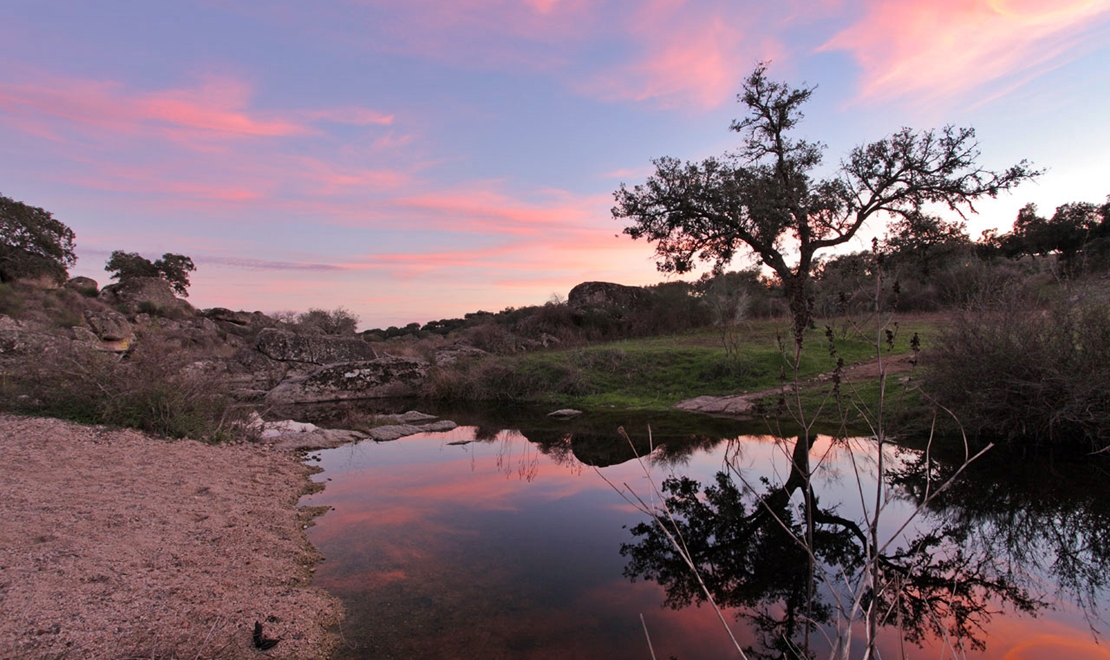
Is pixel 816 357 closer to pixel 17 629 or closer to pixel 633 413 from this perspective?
pixel 633 413

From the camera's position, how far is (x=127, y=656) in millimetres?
3469

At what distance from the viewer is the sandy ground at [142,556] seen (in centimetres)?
367

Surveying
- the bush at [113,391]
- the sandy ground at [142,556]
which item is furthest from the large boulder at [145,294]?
the sandy ground at [142,556]

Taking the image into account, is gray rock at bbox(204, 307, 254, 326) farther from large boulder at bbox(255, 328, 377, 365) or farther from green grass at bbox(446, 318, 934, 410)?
green grass at bbox(446, 318, 934, 410)

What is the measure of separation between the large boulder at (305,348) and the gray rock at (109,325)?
7209mm

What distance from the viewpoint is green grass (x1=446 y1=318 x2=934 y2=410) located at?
667 inches

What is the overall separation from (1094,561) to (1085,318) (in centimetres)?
519

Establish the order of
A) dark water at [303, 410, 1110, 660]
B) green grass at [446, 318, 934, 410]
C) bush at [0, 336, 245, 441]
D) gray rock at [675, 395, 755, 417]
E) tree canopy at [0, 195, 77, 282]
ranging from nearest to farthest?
dark water at [303, 410, 1110, 660] < bush at [0, 336, 245, 441] < gray rock at [675, 395, 755, 417] < green grass at [446, 318, 934, 410] < tree canopy at [0, 195, 77, 282]

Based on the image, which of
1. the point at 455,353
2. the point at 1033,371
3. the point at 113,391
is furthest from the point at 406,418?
the point at 1033,371

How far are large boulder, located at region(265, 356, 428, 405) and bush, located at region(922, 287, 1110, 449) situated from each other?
16.0 m

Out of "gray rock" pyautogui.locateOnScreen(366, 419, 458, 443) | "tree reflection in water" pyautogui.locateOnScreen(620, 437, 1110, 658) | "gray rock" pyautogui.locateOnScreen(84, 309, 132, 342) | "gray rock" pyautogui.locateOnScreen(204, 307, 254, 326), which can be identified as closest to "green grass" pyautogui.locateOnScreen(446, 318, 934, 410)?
"gray rock" pyautogui.locateOnScreen(366, 419, 458, 443)

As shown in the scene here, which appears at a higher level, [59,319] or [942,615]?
[59,319]

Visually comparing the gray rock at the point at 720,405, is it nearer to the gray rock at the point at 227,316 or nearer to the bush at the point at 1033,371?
the bush at the point at 1033,371

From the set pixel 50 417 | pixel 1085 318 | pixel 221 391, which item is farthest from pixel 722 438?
pixel 50 417
